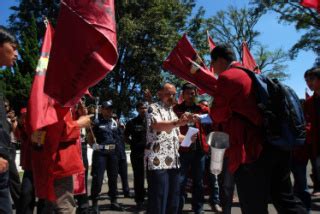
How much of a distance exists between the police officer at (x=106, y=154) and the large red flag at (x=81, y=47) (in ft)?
13.6

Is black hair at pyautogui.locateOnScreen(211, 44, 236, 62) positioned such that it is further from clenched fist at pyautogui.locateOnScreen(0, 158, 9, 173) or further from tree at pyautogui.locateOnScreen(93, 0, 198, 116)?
tree at pyautogui.locateOnScreen(93, 0, 198, 116)

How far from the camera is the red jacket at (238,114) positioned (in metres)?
3.61

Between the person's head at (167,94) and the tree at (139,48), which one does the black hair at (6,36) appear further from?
the tree at (139,48)

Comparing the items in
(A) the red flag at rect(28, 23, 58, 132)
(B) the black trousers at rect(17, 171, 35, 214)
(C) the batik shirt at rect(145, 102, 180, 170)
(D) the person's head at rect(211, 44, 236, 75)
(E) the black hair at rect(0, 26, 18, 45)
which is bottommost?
(B) the black trousers at rect(17, 171, 35, 214)

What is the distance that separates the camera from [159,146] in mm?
5184

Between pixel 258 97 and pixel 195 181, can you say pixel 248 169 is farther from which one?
pixel 195 181

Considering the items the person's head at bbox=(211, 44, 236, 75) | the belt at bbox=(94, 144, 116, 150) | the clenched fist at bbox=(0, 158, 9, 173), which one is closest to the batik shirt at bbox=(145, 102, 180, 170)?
the person's head at bbox=(211, 44, 236, 75)

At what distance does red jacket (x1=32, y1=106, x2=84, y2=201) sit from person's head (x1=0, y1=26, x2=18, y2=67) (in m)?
0.62

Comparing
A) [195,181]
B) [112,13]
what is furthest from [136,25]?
[112,13]

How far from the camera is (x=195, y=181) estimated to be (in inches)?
272

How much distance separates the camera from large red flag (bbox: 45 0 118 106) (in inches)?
133

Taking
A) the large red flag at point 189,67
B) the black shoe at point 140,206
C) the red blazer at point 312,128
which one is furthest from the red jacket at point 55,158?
the black shoe at point 140,206

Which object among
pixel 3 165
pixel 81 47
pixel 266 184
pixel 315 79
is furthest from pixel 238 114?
pixel 315 79

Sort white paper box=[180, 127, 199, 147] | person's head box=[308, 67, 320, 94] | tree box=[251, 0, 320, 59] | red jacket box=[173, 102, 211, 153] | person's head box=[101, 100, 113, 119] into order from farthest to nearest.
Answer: tree box=[251, 0, 320, 59] → person's head box=[101, 100, 113, 119] → red jacket box=[173, 102, 211, 153] → person's head box=[308, 67, 320, 94] → white paper box=[180, 127, 199, 147]
